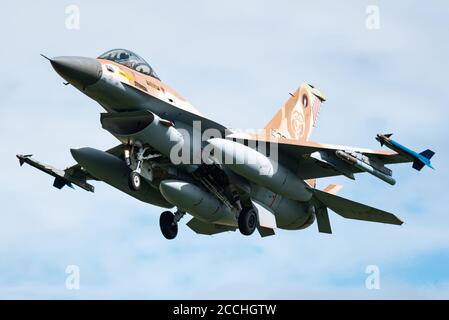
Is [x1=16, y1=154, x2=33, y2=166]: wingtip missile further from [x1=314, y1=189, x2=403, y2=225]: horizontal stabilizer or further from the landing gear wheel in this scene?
[x1=314, y1=189, x2=403, y2=225]: horizontal stabilizer

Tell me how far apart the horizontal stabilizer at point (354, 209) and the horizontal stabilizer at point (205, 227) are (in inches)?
128

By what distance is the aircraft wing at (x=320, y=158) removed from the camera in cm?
2589

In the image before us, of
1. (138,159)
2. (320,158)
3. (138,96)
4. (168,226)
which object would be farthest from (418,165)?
(168,226)

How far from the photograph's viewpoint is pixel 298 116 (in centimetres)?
3131

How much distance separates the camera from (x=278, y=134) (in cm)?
2981

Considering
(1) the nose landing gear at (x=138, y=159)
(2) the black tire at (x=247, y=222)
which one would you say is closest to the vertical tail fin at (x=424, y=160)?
(2) the black tire at (x=247, y=222)

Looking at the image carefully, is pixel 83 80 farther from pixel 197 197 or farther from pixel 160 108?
pixel 197 197

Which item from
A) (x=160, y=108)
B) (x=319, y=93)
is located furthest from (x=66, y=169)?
(x=319, y=93)

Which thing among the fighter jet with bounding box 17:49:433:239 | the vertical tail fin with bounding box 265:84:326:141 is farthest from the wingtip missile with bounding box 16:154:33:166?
the vertical tail fin with bounding box 265:84:326:141

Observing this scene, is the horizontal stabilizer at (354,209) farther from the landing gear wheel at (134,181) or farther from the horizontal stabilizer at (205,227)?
the landing gear wheel at (134,181)

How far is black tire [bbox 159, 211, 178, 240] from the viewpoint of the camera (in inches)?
1099

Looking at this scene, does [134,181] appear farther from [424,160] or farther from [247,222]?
[424,160]

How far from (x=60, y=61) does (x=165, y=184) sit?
4.00 m

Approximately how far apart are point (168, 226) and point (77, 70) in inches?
225
